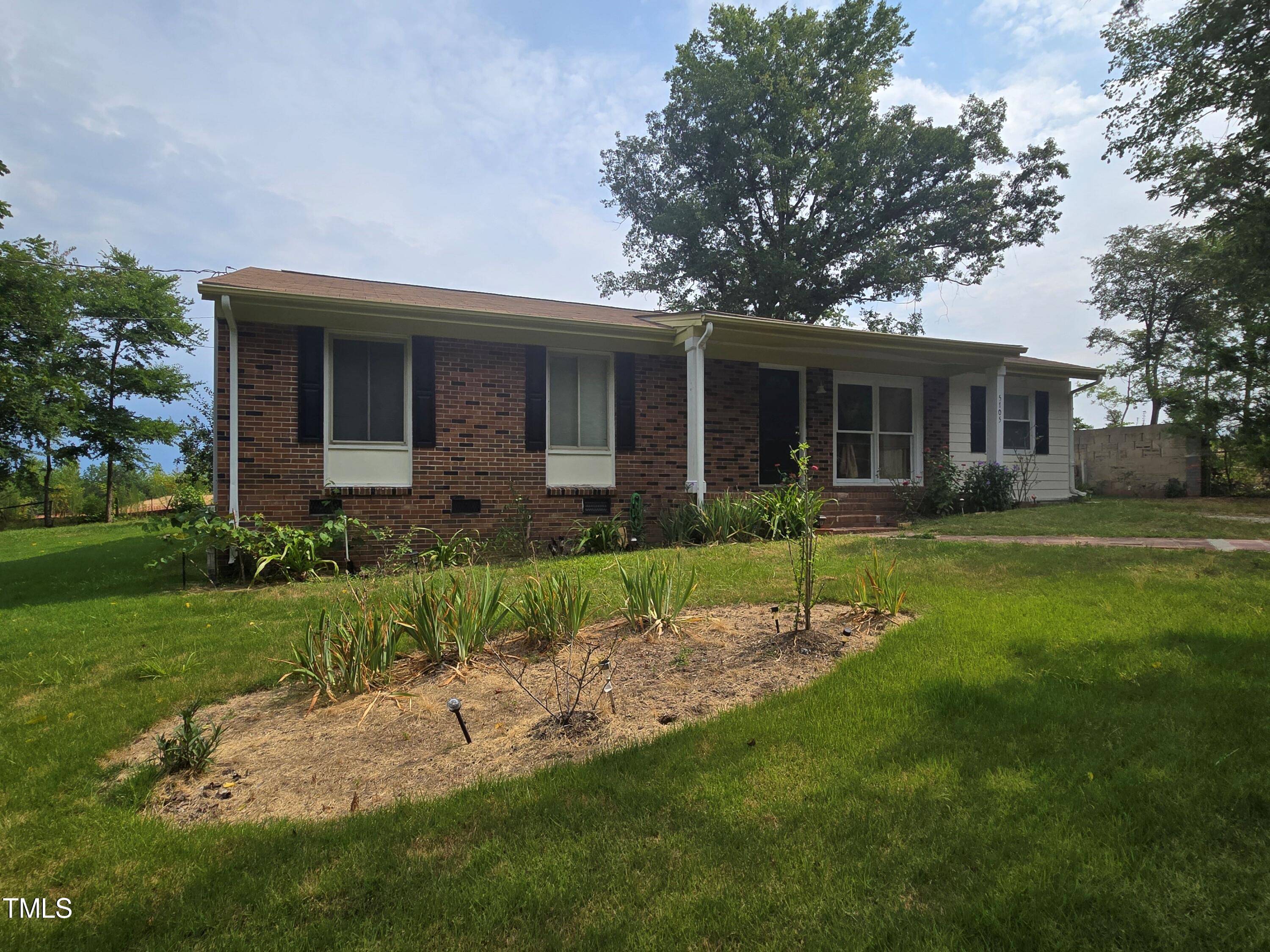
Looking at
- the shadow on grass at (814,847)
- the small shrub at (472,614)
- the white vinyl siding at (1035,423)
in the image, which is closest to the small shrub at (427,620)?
the small shrub at (472,614)

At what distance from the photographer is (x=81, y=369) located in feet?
70.8

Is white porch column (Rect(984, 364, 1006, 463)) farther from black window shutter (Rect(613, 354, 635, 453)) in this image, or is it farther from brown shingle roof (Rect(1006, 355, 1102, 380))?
black window shutter (Rect(613, 354, 635, 453))

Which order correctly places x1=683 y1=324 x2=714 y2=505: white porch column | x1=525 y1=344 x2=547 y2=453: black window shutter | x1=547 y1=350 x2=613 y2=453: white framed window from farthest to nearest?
x1=547 y1=350 x2=613 y2=453: white framed window
x1=525 y1=344 x2=547 y2=453: black window shutter
x1=683 y1=324 x2=714 y2=505: white porch column

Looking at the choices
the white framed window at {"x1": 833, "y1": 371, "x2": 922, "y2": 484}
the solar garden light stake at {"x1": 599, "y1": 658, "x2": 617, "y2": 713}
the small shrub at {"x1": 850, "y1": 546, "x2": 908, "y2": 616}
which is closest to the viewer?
the solar garden light stake at {"x1": 599, "y1": 658, "x2": 617, "y2": 713}

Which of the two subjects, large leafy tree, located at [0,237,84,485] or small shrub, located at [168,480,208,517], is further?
large leafy tree, located at [0,237,84,485]

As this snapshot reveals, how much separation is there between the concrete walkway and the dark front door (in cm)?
340

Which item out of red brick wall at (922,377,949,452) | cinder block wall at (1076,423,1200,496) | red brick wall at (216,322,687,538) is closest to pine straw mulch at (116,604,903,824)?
red brick wall at (216,322,687,538)

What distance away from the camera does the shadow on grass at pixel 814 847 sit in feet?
5.78

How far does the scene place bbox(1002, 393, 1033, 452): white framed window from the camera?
13.7m

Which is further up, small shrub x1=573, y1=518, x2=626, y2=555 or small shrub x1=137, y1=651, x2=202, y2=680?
small shrub x1=573, y1=518, x2=626, y2=555

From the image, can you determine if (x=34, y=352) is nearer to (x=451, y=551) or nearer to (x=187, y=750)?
(x=451, y=551)

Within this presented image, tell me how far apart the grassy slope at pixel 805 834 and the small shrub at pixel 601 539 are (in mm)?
5394

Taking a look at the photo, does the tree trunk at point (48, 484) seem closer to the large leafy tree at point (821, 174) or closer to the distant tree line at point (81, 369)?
the distant tree line at point (81, 369)

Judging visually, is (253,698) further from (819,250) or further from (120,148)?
(819,250)
